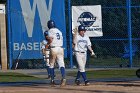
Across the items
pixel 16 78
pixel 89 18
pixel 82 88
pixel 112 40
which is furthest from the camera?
pixel 112 40

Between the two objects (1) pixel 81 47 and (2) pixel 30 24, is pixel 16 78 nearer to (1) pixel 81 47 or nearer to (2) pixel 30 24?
(1) pixel 81 47

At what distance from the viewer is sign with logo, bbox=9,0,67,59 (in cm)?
2925

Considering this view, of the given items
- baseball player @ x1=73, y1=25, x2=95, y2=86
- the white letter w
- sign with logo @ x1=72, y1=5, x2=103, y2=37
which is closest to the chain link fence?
the white letter w

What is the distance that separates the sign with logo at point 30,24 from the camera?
96.0 feet

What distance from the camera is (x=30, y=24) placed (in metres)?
29.3

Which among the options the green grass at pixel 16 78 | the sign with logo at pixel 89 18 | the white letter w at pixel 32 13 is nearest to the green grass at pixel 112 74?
the green grass at pixel 16 78

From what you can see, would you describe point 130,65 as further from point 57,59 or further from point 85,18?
point 57,59

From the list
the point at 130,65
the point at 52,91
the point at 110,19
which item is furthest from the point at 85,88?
the point at 110,19

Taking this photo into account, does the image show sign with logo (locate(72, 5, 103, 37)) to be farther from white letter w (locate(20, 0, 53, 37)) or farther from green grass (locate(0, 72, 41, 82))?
green grass (locate(0, 72, 41, 82))

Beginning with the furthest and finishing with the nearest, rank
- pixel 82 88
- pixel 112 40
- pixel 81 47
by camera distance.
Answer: pixel 112 40 → pixel 81 47 → pixel 82 88

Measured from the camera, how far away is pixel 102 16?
3092 cm

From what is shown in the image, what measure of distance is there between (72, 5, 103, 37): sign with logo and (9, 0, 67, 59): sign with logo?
2.42 ft

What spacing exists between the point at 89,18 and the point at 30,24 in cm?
329

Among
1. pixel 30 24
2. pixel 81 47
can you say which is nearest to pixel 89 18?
pixel 30 24
